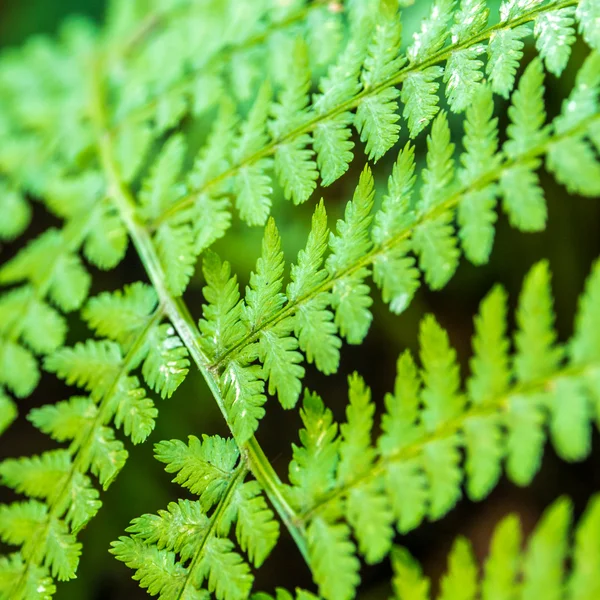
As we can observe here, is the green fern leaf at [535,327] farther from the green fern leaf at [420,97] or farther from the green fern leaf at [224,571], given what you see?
the green fern leaf at [224,571]

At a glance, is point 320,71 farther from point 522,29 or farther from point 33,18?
point 33,18

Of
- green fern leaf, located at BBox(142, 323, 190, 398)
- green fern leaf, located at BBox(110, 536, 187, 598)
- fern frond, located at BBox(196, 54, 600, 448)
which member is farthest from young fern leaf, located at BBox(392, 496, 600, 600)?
green fern leaf, located at BBox(142, 323, 190, 398)

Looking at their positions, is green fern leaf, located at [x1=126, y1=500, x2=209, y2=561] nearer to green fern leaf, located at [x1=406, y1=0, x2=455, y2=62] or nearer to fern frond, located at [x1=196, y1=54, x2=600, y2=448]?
fern frond, located at [x1=196, y1=54, x2=600, y2=448]

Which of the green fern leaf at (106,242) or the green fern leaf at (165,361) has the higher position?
the green fern leaf at (106,242)

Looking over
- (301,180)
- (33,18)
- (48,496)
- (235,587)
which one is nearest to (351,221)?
(301,180)

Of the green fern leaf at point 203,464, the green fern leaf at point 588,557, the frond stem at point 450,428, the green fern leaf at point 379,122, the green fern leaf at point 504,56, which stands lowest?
the green fern leaf at point 588,557

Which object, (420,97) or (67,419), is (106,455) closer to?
(67,419)

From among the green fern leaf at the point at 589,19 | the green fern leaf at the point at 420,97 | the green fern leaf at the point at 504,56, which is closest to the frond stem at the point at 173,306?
the green fern leaf at the point at 420,97
